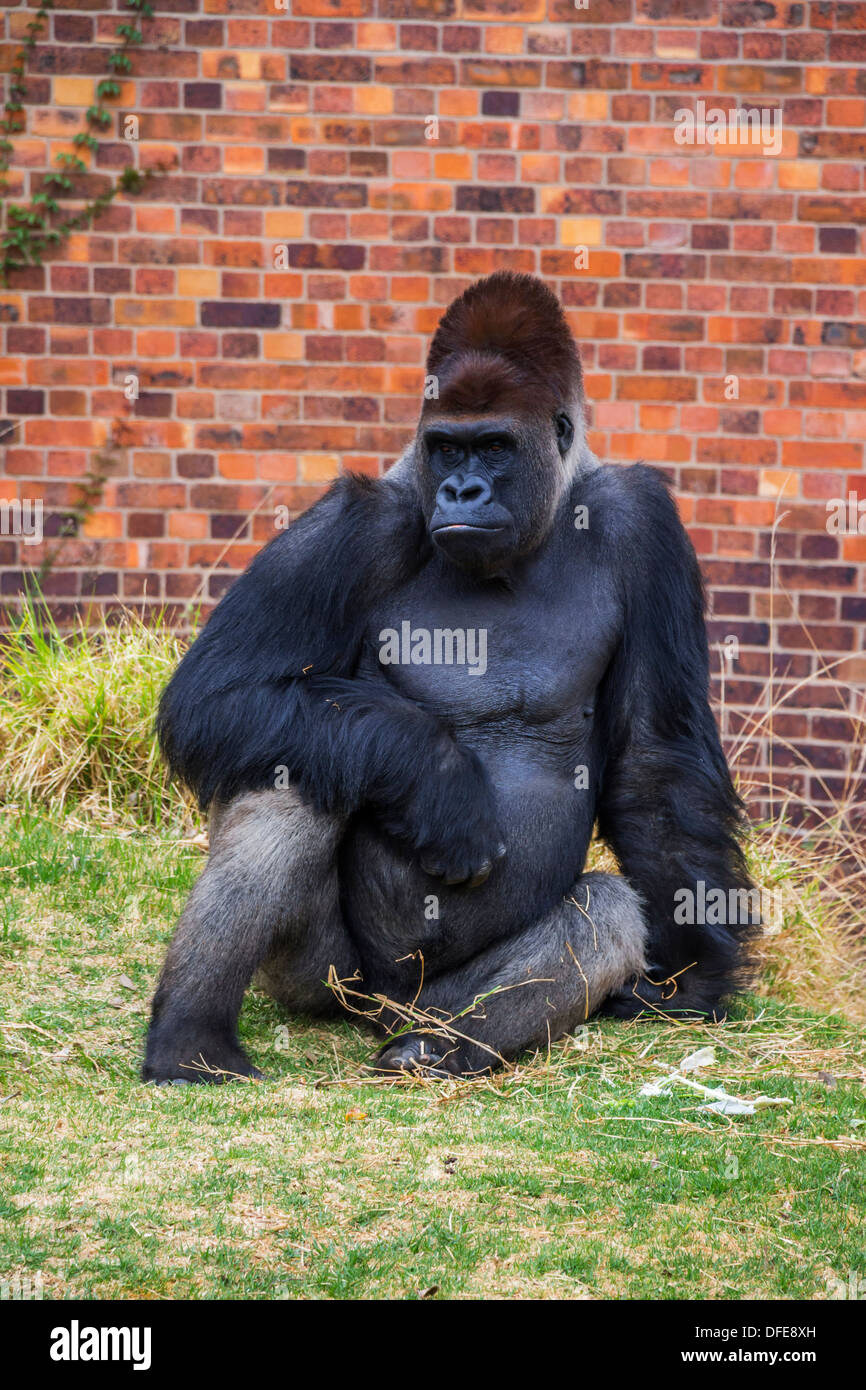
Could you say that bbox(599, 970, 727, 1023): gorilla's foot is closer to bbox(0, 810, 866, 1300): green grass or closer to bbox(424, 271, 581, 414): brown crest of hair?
bbox(0, 810, 866, 1300): green grass

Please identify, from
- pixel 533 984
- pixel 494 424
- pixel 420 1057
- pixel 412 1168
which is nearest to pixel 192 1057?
pixel 420 1057

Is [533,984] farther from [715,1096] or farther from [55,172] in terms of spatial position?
[55,172]

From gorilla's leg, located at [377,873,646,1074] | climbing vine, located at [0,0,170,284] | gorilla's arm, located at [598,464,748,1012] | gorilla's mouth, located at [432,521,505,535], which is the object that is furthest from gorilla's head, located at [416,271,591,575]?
climbing vine, located at [0,0,170,284]

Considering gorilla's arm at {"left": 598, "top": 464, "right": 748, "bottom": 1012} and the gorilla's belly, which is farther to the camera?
gorilla's arm at {"left": 598, "top": 464, "right": 748, "bottom": 1012}

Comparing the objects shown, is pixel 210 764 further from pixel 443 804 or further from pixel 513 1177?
pixel 513 1177

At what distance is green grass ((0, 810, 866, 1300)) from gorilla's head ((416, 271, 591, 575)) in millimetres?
1379

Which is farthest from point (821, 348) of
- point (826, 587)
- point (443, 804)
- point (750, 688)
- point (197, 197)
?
point (443, 804)

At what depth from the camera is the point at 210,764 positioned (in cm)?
414

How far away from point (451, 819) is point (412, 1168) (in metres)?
1.02

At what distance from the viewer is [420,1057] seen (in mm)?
4035

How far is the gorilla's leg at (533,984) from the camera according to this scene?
411cm

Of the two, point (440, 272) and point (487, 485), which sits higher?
point (440, 272)

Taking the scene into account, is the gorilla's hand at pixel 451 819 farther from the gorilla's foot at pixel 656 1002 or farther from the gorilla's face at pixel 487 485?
the gorilla's foot at pixel 656 1002

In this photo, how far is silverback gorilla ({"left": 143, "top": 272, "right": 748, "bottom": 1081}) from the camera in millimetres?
4031
